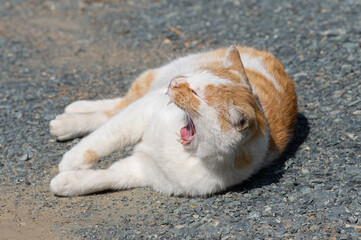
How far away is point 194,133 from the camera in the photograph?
13.4ft

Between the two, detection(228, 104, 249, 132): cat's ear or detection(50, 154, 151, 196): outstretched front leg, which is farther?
detection(50, 154, 151, 196): outstretched front leg

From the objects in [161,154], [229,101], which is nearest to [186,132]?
[161,154]

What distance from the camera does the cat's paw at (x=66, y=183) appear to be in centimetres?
442

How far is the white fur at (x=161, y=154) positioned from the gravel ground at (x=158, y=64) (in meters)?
0.15

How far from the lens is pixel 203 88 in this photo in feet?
13.0

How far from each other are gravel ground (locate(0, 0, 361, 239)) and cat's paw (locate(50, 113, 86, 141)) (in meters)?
0.13

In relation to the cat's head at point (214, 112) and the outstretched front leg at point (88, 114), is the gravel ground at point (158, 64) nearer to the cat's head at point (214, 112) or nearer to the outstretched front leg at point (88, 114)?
the outstretched front leg at point (88, 114)

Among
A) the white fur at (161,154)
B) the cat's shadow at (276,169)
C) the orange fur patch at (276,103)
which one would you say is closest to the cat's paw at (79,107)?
the white fur at (161,154)

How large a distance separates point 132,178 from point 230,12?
17.1ft

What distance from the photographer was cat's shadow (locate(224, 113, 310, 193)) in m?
4.62

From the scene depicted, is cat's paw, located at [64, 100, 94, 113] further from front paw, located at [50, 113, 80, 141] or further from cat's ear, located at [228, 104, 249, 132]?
cat's ear, located at [228, 104, 249, 132]

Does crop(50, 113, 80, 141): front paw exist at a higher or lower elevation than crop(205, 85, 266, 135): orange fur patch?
lower

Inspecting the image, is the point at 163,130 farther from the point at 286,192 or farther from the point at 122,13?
the point at 122,13

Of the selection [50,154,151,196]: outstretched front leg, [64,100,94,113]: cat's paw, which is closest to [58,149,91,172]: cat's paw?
[50,154,151,196]: outstretched front leg
